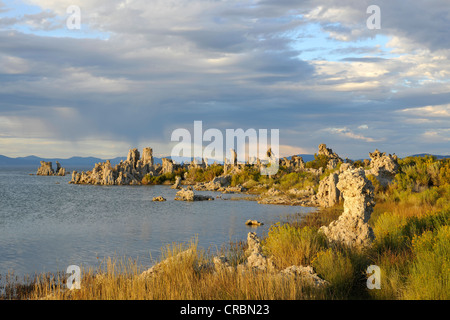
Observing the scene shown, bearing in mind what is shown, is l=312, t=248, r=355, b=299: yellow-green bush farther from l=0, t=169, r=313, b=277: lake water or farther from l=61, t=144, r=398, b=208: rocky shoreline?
l=61, t=144, r=398, b=208: rocky shoreline

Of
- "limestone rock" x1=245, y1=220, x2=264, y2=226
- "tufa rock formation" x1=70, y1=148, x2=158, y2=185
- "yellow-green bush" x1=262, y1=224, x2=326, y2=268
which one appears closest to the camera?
"yellow-green bush" x1=262, y1=224, x2=326, y2=268

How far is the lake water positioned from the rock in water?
774 centimetres

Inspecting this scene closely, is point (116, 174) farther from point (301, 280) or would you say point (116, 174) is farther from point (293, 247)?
point (301, 280)

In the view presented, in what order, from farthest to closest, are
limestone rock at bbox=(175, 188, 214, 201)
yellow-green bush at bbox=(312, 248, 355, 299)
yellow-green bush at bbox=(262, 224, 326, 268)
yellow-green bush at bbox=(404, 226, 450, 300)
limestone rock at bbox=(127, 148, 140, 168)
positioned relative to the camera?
limestone rock at bbox=(127, 148, 140, 168)
limestone rock at bbox=(175, 188, 214, 201)
yellow-green bush at bbox=(262, 224, 326, 268)
yellow-green bush at bbox=(312, 248, 355, 299)
yellow-green bush at bbox=(404, 226, 450, 300)

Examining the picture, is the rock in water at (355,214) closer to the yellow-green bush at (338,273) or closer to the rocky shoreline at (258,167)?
the yellow-green bush at (338,273)

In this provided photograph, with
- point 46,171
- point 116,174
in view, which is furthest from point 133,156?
point 46,171

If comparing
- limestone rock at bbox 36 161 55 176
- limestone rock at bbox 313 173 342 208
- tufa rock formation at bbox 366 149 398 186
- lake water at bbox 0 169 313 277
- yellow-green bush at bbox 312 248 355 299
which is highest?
limestone rock at bbox 36 161 55 176

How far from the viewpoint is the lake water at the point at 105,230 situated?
18459 mm

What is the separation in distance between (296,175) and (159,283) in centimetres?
4971

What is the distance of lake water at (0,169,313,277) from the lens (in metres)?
18.5

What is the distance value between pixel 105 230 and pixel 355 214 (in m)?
20.0

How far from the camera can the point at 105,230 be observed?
27.7m

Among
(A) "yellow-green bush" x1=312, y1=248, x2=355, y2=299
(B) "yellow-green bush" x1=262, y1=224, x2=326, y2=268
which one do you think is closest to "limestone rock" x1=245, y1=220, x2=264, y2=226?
(B) "yellow-green bush" x1=262, y1=224, x2=326, y2=268
